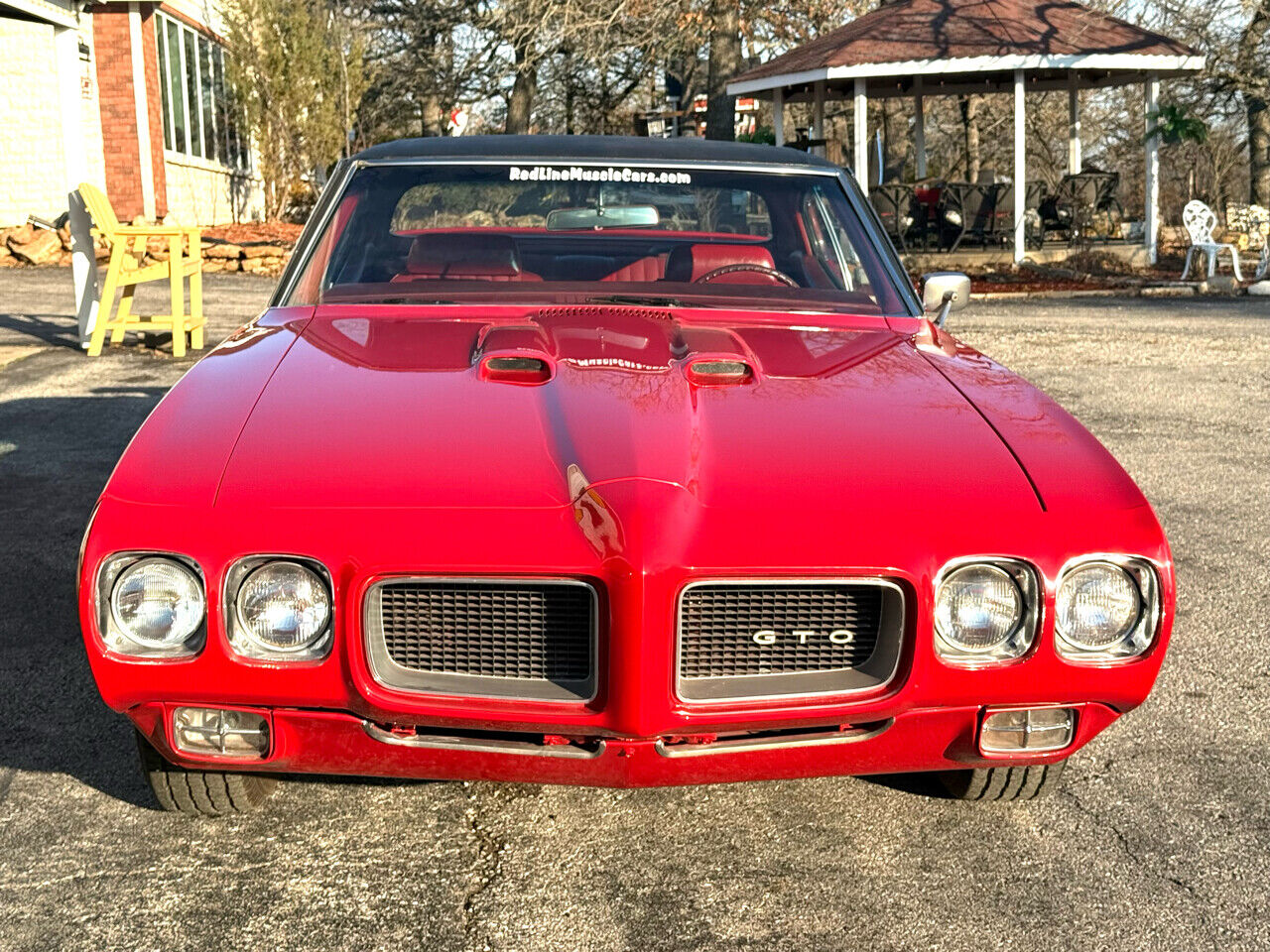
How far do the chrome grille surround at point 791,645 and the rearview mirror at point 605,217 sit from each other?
5.87 ft

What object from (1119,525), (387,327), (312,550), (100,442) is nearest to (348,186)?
(387,327)

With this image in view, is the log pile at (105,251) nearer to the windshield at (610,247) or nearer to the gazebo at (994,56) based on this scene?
the gazebo at (994,56)

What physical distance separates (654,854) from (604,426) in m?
0.89

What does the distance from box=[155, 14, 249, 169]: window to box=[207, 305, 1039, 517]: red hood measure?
1929cm

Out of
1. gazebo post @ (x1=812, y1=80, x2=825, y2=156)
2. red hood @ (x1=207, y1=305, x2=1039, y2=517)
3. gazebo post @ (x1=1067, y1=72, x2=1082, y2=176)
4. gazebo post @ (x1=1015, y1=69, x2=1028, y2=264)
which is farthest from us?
gazebo post @ (x1=812, y1=80, x2=825, y2=156)

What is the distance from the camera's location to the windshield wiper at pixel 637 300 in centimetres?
383

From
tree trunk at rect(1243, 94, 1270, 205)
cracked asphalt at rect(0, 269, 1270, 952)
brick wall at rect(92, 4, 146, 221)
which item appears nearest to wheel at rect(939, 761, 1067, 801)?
cracked asphalt at rect(0, 269, 1270, 952)

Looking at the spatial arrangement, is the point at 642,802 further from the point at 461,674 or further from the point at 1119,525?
the point at 1119,525

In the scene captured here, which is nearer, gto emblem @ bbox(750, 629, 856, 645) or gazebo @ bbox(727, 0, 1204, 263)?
gto emblem @ bbox(750, 629, 856, 645)

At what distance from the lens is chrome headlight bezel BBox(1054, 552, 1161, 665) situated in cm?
259

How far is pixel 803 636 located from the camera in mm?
2568

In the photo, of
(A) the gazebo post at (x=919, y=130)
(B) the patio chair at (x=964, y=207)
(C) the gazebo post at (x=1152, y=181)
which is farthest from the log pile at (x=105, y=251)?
(C) the gazebo post at (x=1152, y=181)

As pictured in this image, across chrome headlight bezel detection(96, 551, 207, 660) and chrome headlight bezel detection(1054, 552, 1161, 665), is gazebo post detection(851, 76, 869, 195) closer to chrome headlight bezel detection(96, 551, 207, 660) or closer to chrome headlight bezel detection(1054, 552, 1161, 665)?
chrome headlight bezel detection(1054, 552, 1161, 665)

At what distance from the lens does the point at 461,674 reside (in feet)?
8.43
